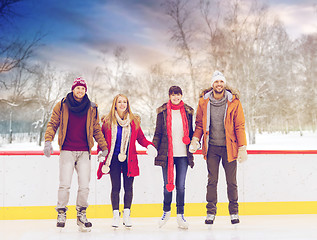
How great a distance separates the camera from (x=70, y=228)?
3.63 metres

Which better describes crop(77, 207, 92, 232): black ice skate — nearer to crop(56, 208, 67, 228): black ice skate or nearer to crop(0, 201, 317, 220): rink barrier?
crop(56, 208, 67, 228): black ice skate

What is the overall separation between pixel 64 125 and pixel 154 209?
1.65 metres

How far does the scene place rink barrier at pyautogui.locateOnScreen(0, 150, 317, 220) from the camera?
13.7 ft

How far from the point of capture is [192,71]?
1304 centimetres

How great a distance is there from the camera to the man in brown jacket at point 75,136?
11.0ft

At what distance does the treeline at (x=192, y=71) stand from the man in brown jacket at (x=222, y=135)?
352 inches

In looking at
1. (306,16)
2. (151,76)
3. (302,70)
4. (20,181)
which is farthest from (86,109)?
(302,70)

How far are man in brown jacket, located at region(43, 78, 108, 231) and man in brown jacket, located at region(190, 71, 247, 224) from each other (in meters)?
1.03

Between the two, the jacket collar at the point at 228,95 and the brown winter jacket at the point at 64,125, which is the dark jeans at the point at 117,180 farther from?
the jacket collar at the point at 228,95

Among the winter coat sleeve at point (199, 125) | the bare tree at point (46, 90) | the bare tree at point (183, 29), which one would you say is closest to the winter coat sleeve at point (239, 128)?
the winter coat sleeve at point (199, 125)

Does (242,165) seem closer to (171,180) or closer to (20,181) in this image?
(171,180)

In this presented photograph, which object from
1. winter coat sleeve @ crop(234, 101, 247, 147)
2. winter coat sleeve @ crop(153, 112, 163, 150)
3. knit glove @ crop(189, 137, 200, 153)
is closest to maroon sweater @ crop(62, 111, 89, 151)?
winter coat sleeve @ crop(153, 112, 163, 150)

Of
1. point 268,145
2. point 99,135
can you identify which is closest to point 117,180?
point 99,135

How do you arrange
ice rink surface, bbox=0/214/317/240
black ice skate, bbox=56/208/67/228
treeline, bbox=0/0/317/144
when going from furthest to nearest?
treeline, bbox=0/0/317/144 < black ice skate, bbox=56/208/67/228 < ice rink surface, bbox=0/214/317/240
